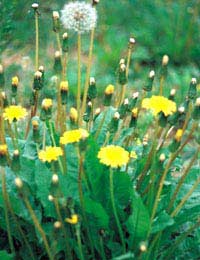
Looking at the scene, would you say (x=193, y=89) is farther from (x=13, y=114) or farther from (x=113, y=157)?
(x=13, y=114)

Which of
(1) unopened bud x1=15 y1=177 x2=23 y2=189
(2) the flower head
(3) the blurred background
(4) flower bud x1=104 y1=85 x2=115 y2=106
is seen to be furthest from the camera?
(3) the blurred background

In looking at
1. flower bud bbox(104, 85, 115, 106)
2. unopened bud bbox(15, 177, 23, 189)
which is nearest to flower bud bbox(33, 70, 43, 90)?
flower bud bbox(104, 85, 115, 106)

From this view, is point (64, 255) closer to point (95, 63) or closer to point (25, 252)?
point (25, 252)

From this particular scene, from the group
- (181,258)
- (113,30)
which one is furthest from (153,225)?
(113,30)

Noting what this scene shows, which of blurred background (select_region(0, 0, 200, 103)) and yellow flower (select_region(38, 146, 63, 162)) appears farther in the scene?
blurred background (select_region(0, 0, 200, 103))

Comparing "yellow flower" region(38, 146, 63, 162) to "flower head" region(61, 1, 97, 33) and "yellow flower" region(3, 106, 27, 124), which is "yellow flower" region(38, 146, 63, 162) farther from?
"flower head" region(61, 1, 97, 33)

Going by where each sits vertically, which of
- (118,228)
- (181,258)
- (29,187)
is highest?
(29,187)

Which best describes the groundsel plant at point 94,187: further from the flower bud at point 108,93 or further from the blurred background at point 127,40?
the blurred background at point 127,40
